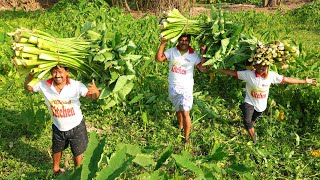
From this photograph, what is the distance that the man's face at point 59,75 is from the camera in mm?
3258

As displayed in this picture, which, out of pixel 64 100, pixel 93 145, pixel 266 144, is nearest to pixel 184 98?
pixel 266 144

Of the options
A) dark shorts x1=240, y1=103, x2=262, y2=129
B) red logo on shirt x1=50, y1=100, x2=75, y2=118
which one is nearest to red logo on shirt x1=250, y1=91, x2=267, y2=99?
dark shorts x1=240, y1=103, x2=262, y2=129

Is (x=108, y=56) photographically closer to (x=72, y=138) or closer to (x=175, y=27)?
(x=72, y=138)

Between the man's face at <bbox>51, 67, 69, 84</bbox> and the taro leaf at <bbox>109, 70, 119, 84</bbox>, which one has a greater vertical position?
the man's face at <bbox>51, 67, 69, 84</bbox>

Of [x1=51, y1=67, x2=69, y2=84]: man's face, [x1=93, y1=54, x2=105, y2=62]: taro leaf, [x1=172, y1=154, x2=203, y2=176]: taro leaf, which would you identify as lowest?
[x1=172, y1=154, x2=203, y2=176]: taro leaf

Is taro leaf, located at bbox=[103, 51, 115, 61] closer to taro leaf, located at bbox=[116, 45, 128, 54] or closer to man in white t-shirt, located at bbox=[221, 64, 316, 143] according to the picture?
taro leaf, located at bbox=[116, 45, 128, 54]

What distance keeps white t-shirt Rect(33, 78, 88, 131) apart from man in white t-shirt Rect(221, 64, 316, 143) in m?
1.79

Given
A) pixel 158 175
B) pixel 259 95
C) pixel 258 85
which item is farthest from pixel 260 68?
pixel 158 175

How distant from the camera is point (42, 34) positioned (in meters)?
3.36

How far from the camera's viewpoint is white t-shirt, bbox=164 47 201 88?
4109 millimetres

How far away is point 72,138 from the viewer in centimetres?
341

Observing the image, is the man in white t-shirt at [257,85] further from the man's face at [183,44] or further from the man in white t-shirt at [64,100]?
the man in white t-shirt at [64,100]

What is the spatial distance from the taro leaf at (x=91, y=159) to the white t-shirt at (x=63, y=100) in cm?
149

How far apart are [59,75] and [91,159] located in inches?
63.1
